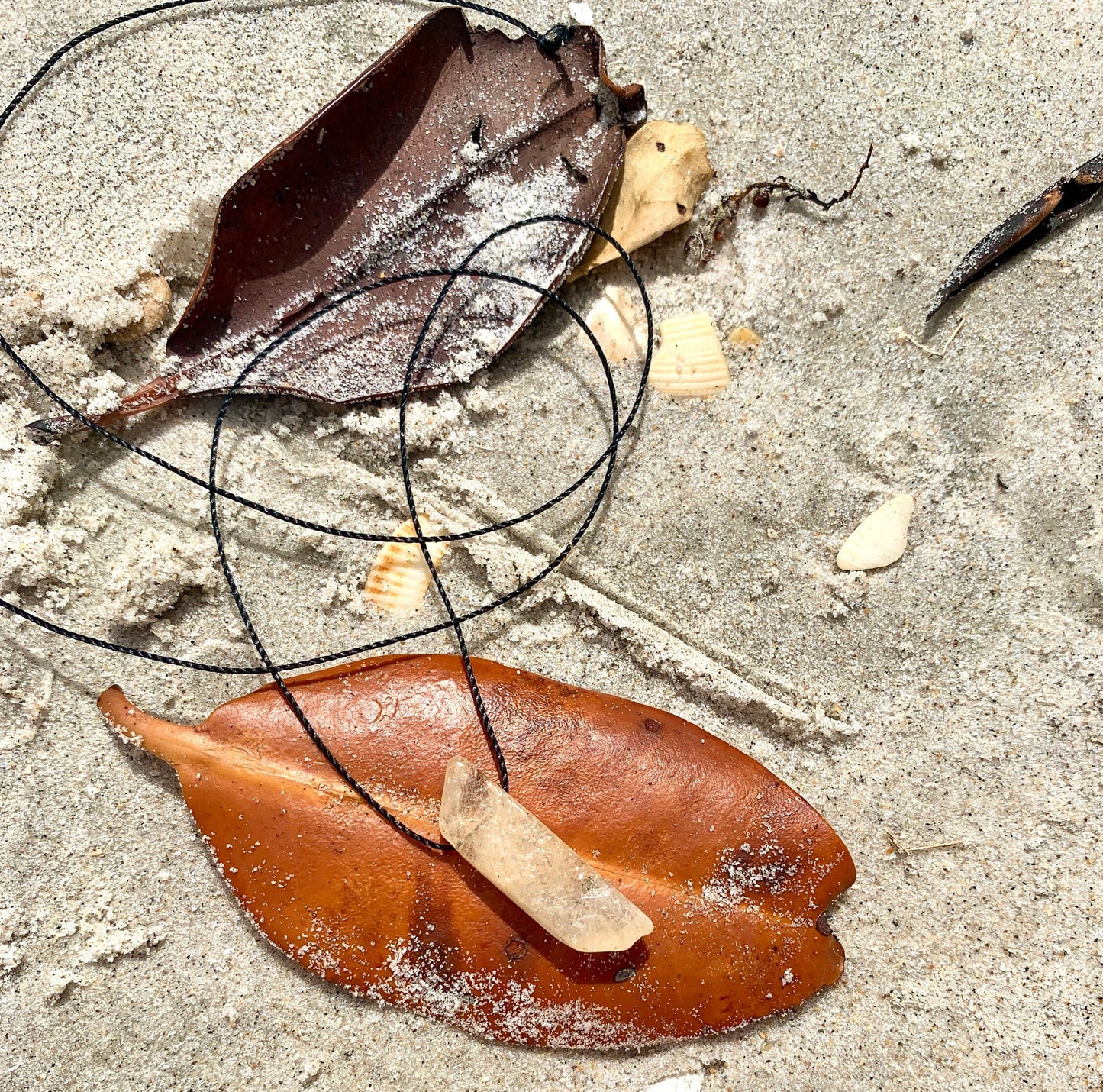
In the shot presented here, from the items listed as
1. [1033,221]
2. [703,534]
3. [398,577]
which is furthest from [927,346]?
[398,577]

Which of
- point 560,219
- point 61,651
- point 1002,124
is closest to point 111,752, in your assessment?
point 61,651

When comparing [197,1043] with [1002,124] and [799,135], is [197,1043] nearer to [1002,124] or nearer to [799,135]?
[799,135]

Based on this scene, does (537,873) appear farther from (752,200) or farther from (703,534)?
(752,200)

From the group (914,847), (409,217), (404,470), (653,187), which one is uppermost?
(409,217)

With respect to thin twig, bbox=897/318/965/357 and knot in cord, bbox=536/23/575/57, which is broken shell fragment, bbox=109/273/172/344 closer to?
knot in cord, bbox=536/23/575/57

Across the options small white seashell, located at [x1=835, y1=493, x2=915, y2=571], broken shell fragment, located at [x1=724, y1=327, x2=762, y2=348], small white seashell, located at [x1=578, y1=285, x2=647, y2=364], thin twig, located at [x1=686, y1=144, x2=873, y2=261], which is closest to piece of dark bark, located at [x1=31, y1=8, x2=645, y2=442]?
small white seashell, located at [x1=578, y1=285, x2=647, y2=364]

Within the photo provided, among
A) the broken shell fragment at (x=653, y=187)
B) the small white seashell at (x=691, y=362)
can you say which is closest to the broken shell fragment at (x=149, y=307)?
the broken shell fragment at (x=653, y=187)
